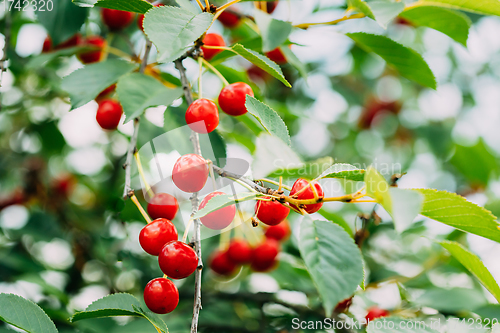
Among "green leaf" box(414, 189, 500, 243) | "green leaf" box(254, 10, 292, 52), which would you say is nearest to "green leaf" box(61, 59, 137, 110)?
"green leaf" box(254, 10, 292, 52)

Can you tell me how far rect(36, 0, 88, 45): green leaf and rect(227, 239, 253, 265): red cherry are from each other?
1178mm

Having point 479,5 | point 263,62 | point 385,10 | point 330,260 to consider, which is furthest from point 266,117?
point 479,5

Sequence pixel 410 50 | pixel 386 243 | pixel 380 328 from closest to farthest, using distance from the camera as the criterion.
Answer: pixel 380 328 < pixel 410 50 < pixel 386 243

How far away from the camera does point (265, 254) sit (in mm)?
1821

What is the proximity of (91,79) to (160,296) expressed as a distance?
2.55 ft

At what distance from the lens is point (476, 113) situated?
3.46m

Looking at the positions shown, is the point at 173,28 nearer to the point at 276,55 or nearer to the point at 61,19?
the point at 61,19

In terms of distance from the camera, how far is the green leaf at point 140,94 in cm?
109

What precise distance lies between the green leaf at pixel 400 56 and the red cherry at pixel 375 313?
92 centimetres

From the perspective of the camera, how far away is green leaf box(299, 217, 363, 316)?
0.63m

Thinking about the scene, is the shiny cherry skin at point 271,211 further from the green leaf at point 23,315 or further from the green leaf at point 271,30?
the green leaf at point 23,315

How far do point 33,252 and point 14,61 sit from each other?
1.48 m

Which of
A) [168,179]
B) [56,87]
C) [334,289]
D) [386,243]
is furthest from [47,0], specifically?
[386,243]

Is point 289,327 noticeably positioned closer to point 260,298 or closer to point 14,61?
point 260,298
